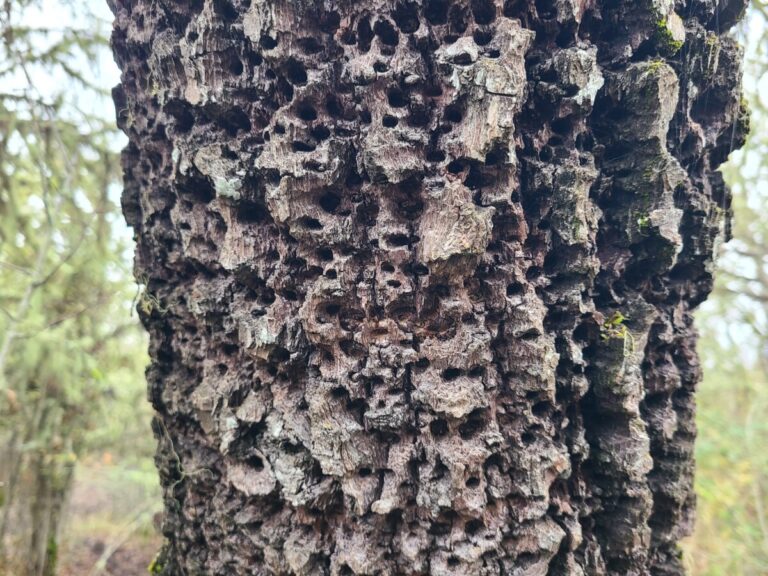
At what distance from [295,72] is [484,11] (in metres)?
0.78

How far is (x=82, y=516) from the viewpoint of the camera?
10750 mm

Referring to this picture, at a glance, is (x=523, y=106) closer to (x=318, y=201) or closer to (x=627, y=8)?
(x=627, y=8)

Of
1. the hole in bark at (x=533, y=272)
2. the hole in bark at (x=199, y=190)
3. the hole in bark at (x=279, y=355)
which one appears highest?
the hole in bark at (x=199, y=190)

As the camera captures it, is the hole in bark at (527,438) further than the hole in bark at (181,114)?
No

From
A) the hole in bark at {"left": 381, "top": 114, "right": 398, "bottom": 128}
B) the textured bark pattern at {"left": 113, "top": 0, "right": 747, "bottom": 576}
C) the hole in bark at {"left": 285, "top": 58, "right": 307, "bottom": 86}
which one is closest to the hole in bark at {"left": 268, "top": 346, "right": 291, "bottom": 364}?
the textured bark pattern at {"left": 113, "top": 0, "right": 747, "bottom": 576}

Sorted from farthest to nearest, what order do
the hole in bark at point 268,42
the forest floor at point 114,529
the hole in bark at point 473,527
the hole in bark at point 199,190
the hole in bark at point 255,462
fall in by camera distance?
the forest floor at point 114,529
the hole in bark at point 199,190
the hole in bark at point 255,462
the hole in bark at point 268,42
the hole in bark at point 473,527

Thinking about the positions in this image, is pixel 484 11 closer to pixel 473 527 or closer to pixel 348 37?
pixel 348 37

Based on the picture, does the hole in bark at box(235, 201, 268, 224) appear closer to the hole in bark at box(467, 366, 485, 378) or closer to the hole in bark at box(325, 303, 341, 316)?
the hole in bark at box(325, 303, 341, 316)

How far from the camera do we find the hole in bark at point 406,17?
1.76 m

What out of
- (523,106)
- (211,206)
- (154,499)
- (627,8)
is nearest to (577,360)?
(523,106)

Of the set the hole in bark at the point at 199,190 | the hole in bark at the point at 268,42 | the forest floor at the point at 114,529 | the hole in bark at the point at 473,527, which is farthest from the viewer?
the forest floor at the point at 114,529

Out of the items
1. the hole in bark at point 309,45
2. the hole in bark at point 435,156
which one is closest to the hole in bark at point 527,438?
the hole in bark at point 435,156

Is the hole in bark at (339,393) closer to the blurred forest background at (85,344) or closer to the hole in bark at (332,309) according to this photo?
the hole in bark at (332,309)

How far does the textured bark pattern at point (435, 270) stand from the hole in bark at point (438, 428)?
0.01 m
